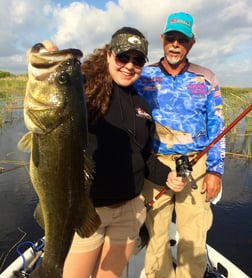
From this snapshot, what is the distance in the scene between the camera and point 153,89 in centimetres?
390

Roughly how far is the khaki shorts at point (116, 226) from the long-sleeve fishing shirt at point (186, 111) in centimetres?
104

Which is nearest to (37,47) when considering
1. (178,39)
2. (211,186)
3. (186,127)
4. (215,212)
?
(178,39)

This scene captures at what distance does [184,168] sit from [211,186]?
0.60m

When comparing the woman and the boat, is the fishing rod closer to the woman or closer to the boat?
the woman

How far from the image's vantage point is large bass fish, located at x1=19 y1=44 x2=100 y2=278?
1.95 metres

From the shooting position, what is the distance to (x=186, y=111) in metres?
3.81

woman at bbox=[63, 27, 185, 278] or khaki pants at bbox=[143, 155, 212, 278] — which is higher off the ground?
woman at bbox=[63, 27, 185, 278]

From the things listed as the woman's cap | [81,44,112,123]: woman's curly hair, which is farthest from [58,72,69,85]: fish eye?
the woman's cap

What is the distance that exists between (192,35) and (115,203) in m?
2.22

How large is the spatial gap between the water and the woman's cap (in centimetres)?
524

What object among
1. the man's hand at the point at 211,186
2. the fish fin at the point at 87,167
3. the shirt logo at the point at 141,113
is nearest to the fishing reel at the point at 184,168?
the man's hand at the point at 211,186

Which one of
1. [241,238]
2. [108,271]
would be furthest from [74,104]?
[241,238]

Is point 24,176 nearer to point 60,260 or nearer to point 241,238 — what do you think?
point 241,238

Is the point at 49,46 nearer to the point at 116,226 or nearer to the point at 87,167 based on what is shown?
the point at 87,167
